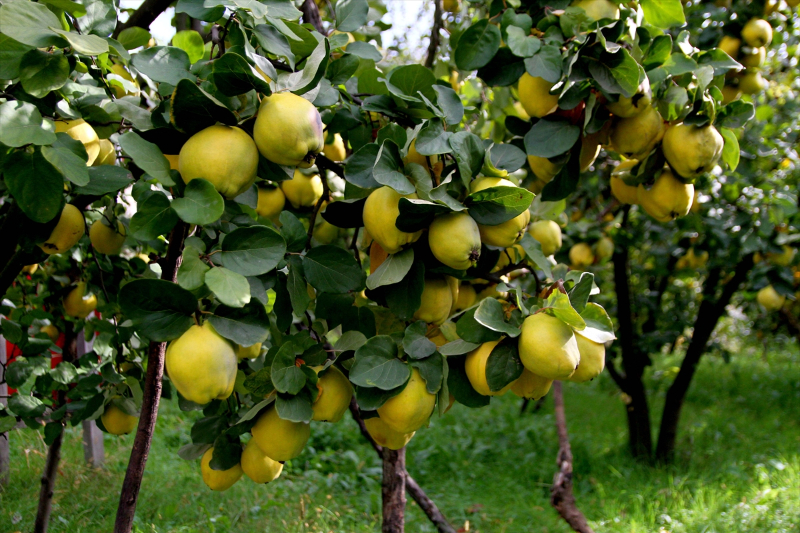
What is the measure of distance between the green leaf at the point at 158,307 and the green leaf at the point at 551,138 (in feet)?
2.41

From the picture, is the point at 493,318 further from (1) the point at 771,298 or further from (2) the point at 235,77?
(1) the point at 771,298

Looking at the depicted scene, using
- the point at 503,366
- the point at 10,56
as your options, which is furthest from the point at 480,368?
the point at 10,56

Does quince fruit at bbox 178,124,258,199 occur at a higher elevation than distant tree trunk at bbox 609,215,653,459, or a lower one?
higher

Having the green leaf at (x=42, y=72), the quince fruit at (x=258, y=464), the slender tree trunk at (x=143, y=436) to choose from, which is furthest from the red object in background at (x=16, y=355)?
the green leaf at (x=42, y=72)

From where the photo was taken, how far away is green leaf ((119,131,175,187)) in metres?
0.79

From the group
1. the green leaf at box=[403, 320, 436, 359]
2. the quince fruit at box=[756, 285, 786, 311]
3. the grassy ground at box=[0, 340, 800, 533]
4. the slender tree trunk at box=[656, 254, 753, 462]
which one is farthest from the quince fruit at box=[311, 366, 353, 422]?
the slender tree trunk at box=[656, 254, 753, 462]

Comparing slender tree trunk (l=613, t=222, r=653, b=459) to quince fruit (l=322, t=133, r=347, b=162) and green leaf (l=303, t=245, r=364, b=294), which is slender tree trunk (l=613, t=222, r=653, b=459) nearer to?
quince fruit (l=322, t=133, r=347, b=162)

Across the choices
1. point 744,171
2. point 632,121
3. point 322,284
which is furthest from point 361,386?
point 744,171

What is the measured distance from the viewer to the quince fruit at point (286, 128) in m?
0.83

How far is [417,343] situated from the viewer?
3.20 ft

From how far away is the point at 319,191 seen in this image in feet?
4.72

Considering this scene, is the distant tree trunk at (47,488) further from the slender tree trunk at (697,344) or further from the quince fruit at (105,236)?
the slender tree trunk at (697,344)

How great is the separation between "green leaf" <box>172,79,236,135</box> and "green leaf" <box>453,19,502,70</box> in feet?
2.02

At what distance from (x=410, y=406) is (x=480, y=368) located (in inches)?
4.9
